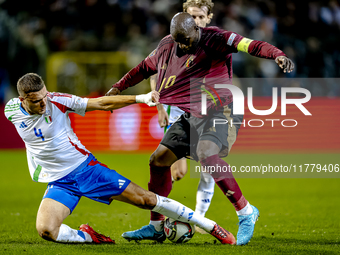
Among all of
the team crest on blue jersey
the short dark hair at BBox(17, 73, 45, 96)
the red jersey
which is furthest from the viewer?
the team crest on blue jersey

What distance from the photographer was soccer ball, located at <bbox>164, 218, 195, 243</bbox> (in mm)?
5043

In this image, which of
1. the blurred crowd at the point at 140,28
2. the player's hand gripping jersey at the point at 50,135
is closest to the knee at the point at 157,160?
the player's hand gripping jersey at the point at 50,135

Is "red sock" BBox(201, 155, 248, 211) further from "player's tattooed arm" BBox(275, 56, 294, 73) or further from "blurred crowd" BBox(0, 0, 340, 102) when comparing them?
"blurred crowd" BBox(0, 0, 340, 102)

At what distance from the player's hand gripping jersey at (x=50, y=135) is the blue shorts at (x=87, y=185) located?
8 centimetres

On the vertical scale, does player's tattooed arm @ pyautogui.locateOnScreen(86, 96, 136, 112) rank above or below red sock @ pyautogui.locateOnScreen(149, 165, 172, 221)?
above

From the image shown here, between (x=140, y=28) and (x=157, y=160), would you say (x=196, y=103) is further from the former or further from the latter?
(x=140, y=28)

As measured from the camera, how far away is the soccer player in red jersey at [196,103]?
4957mm

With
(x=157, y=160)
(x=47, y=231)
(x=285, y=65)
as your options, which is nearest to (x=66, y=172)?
(x=47, y=231)

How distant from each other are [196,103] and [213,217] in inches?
81.0

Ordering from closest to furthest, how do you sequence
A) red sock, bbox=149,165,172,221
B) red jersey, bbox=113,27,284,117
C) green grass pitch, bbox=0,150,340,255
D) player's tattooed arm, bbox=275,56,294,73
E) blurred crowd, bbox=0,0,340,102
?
player's tattooed arm, bbox=275,56,294,73 < green grass pitch, bbox=0,150,340,255 < red jersey, bbox=113,27,284,117 < red sock, bbox=149,165,172,221 < blurred crowd, bbox=0,0,340,102

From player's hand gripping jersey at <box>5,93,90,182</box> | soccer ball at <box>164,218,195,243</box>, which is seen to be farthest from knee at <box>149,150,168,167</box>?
player's hand gripping jersey at <box>5,93,90,182</box>

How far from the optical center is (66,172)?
196 inches

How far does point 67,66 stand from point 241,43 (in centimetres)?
1153

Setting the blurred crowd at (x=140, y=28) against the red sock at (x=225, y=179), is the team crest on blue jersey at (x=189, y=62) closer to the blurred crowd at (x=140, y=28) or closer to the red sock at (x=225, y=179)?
the red sock at (x=225, y=179)
